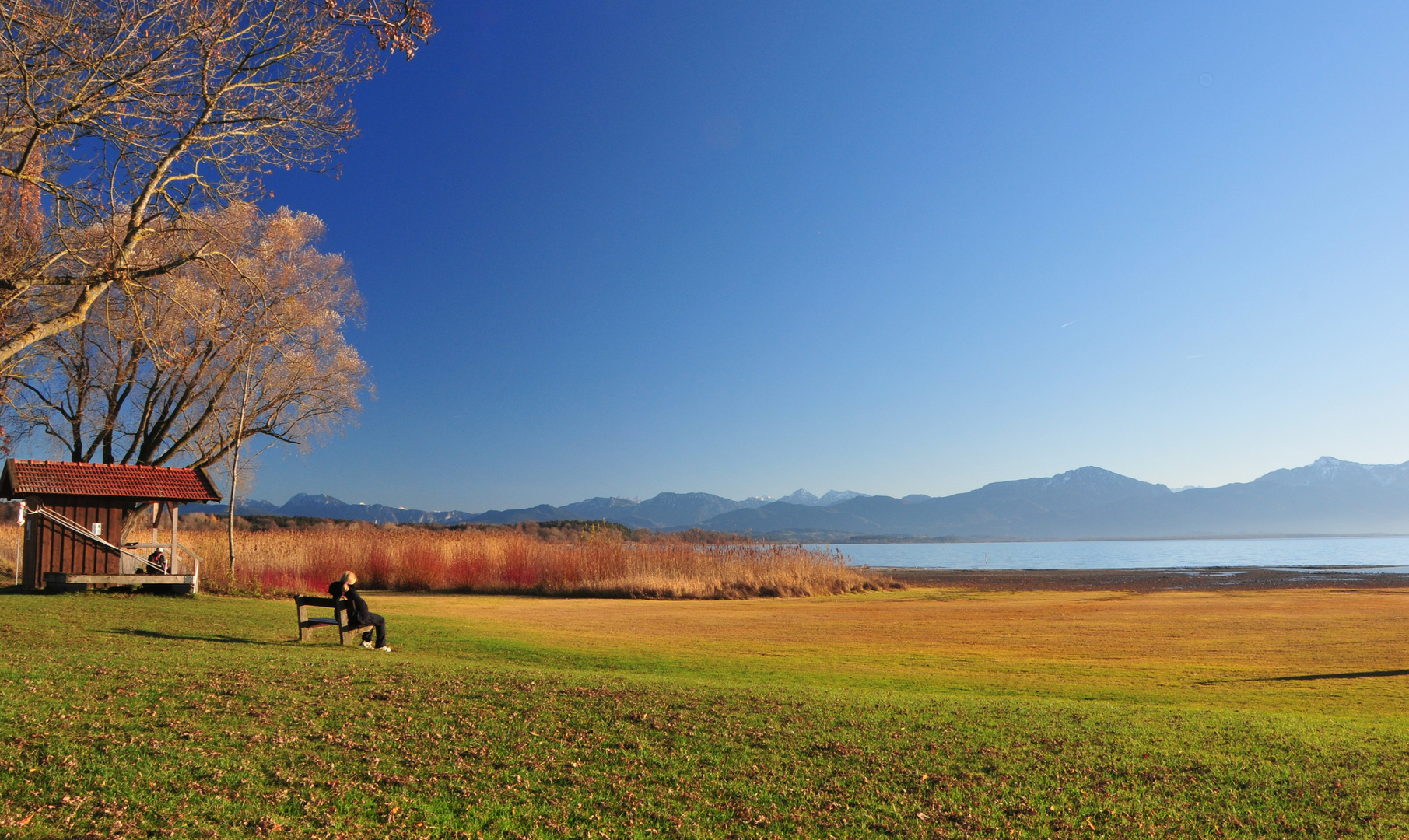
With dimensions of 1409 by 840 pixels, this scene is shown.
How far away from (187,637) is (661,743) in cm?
944

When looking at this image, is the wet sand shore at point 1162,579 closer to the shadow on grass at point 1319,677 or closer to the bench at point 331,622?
the shadow on grass at point 1319,677

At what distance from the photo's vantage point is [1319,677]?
1209 cm

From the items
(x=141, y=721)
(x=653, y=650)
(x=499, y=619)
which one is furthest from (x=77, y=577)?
(x=141, y=721)

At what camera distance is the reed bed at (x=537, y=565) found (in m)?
30.6

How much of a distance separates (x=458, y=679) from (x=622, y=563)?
81.1 feet

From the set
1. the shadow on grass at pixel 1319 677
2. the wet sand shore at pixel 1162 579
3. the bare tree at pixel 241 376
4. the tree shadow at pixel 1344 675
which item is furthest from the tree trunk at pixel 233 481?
the wet sand shore at pixel 1162 579

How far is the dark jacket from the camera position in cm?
1259

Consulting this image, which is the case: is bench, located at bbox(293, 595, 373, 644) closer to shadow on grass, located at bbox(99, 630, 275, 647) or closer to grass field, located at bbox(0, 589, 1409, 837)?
grass field, located at bbox(0, 589, 1409, 837)

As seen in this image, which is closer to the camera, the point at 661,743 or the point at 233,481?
the point at 661,743

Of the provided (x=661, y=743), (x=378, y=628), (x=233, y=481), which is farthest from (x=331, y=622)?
(x=233, y=481)

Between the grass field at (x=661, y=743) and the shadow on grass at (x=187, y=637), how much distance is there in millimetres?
95

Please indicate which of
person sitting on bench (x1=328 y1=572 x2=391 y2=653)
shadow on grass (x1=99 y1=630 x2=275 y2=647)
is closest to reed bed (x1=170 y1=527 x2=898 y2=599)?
shadow on grass (x1=99 y1=630 x2=275 y2=647)

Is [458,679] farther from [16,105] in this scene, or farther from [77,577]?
[77,577]

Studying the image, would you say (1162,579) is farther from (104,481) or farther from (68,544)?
(68,544)
